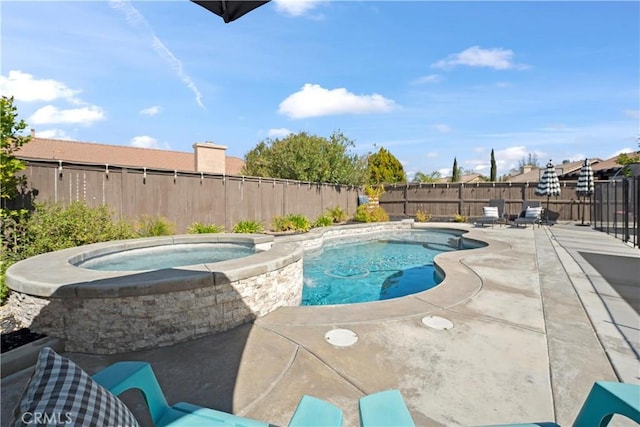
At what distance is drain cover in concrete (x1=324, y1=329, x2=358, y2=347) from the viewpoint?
3.09 meters

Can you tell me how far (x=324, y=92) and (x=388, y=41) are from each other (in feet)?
77.0

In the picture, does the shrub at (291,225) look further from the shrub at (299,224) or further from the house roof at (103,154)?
the house roof at (103,154)

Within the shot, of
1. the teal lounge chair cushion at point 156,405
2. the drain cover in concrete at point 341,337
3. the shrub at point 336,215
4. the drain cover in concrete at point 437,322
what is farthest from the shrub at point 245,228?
the teal lounge chair cushion at point 156,405

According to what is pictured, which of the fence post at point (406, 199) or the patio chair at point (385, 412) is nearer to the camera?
the patio chair at point (385, 412)

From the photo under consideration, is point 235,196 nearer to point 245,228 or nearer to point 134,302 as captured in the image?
point 245,228

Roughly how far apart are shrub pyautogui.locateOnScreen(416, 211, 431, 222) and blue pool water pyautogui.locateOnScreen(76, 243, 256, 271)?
13372 mm

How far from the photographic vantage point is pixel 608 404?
137 centimetres

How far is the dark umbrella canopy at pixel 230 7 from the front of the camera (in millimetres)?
2434

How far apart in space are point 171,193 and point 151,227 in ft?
5.44

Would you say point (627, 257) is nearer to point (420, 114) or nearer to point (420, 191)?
point (420, 191)

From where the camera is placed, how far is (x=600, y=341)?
310cm

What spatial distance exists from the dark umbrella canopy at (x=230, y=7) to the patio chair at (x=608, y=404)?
10.7 feet

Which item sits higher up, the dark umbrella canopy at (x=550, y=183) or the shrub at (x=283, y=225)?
the dark umbrella canopy at (x=550, y=183)

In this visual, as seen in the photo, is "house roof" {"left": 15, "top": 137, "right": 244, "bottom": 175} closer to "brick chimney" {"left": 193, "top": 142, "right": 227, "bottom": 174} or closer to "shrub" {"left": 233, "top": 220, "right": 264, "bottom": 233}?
"brick chimney" {"left": 193, "top": 142, "right": 227, "bottom": 174}
